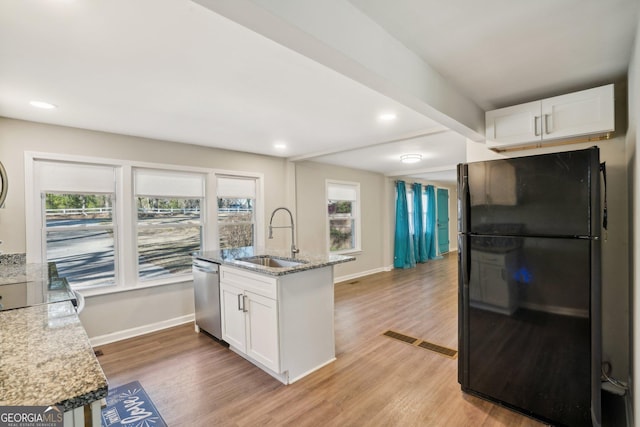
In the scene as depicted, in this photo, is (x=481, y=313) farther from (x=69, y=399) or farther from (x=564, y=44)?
(x=69, y=399)

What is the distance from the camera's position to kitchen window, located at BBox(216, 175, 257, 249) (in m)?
4.34

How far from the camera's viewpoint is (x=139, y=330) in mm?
3500

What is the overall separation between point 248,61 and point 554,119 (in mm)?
2123

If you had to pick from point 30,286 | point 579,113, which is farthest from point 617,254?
point 30,286

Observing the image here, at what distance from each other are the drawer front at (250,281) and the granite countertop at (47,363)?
1309 mm

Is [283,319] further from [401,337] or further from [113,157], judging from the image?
[113,157]

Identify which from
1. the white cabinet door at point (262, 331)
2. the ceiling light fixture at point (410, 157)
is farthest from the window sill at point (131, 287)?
the ceiling light fixture at point (410, 157)

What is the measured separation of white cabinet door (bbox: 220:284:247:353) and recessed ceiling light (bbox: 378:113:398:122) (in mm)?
2109

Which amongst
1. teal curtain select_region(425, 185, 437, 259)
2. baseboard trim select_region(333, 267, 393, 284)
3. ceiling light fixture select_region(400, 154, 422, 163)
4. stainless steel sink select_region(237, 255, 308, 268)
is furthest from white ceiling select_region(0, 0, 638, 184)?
teal curtain select_region(425, 185, 437, 259)

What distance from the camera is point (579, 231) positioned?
5.76ft

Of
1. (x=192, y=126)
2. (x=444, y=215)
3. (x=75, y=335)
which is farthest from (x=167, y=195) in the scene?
(x=444, y=215)

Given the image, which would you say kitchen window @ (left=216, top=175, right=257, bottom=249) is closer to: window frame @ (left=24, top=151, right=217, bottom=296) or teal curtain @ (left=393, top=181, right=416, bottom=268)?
window frame @ (left=24, top=151, right=217, bottom=296)

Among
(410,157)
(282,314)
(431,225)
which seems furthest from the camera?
(431,225)

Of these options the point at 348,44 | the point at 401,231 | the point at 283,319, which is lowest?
the point at 283,319
